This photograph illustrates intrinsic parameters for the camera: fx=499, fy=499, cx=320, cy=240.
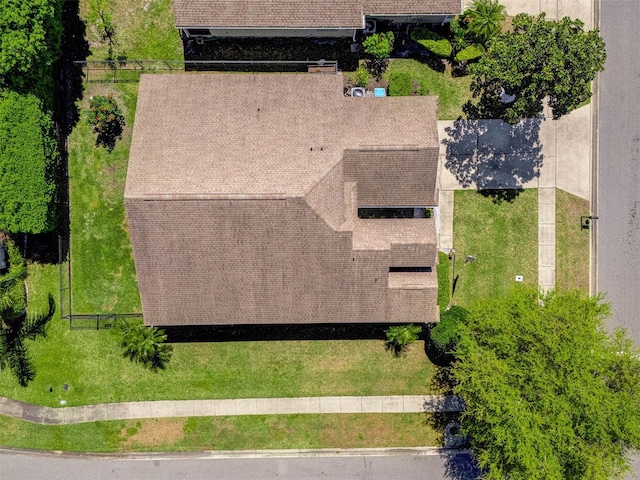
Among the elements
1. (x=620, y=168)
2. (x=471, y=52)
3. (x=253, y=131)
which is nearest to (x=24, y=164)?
(x=253, y=131)

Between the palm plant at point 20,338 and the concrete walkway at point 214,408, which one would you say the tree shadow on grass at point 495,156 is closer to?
the concrete walkway at point 214,408

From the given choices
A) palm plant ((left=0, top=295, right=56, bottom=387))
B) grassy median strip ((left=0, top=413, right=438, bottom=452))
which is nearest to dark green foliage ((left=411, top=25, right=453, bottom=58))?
grassy median strip ((left=0, top=413, right=438, bottom=452))

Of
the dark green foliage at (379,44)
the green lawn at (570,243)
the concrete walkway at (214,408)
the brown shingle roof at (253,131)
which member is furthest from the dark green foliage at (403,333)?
the dark green foliage at (379,44)

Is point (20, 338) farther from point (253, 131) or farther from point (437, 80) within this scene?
point (437, 80)

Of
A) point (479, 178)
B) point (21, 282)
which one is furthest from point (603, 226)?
point (21, 282)

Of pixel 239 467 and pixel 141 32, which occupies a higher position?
pixel 141 32

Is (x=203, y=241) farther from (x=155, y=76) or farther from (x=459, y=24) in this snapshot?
(x=459, y=24)
